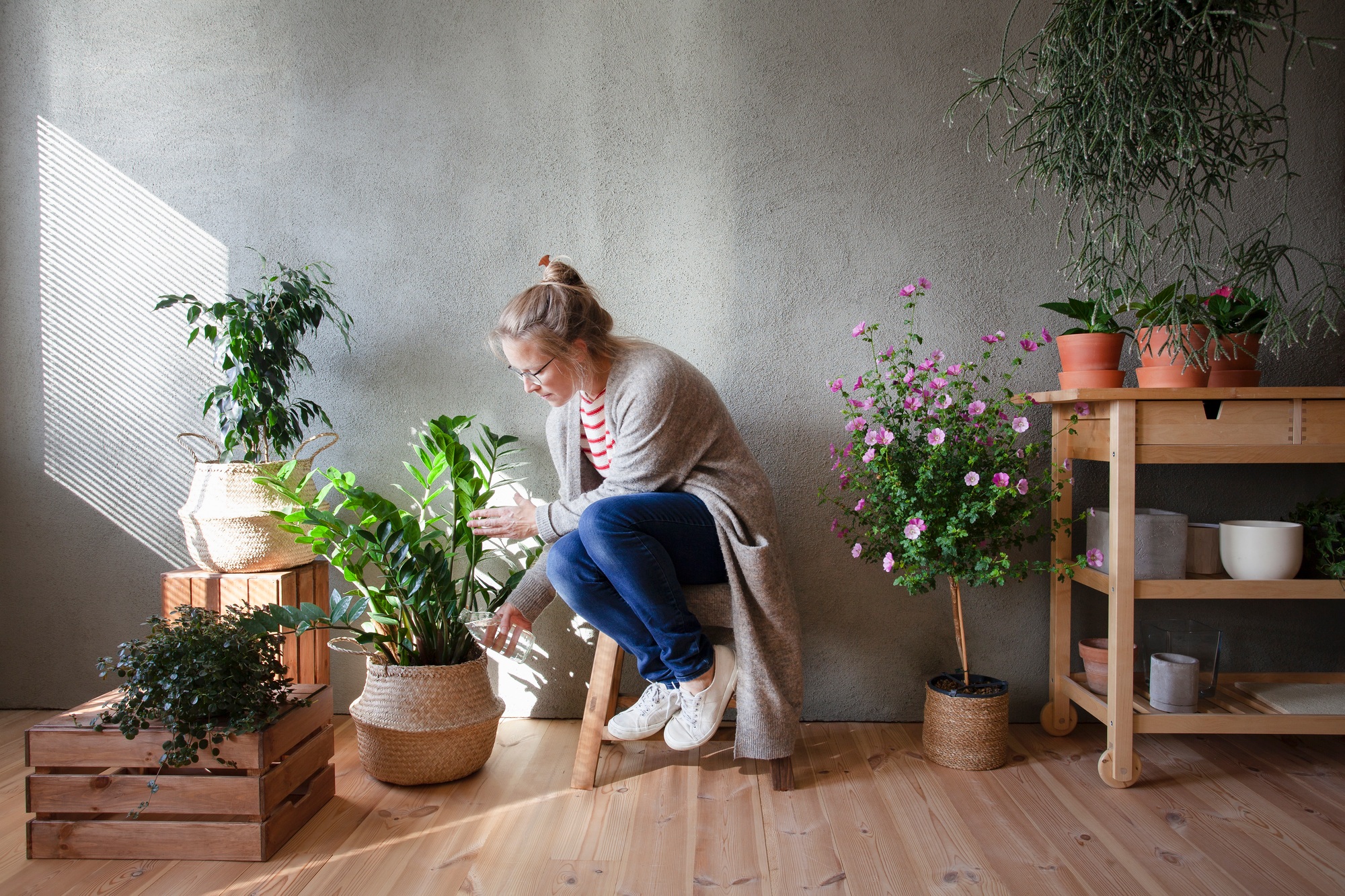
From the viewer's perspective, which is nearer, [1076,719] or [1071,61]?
[1071,61]

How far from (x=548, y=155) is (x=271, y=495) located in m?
1.06

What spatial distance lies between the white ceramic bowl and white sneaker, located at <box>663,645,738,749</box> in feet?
3.57

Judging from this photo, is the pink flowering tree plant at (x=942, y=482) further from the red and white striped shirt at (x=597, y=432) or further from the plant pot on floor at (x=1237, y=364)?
the red and white striped shirt at (x=597, y=432)

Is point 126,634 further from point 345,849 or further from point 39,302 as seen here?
point 345,849

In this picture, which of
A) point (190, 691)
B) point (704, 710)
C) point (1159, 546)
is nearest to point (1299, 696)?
point (1159, 546)

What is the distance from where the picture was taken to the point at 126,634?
2.28m

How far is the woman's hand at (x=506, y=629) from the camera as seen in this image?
5.91ft

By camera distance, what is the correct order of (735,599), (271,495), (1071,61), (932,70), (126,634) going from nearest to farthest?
(1071,61) < (735,599) < (271,495) < (932,70) < (126,634)

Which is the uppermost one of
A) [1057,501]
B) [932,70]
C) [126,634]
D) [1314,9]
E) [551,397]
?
[1314,9]

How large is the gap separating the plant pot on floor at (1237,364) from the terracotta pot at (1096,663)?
63 centimetres

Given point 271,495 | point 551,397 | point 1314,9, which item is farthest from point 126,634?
point 1314,9

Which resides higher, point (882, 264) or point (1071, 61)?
point (1071, 61)

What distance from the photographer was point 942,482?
1.81m

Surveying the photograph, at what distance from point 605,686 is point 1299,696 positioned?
1.52 metres
